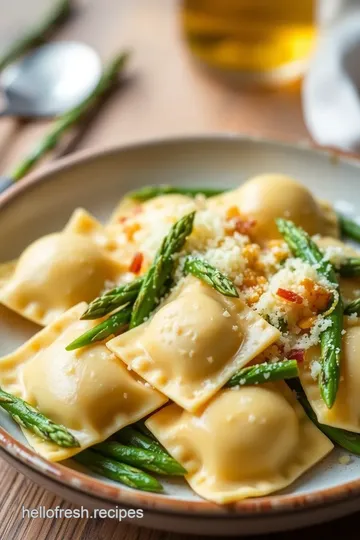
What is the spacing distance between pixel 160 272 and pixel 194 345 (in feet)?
1.55

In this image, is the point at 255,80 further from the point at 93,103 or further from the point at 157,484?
the point at 157,484

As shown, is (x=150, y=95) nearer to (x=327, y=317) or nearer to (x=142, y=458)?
(x=327, y=317)

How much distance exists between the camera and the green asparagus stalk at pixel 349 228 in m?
3.81

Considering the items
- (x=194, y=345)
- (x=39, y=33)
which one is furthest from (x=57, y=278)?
(x=39, y=33)

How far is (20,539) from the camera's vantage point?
268 centimetres

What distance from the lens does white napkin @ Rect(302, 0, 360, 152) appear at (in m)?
4.50

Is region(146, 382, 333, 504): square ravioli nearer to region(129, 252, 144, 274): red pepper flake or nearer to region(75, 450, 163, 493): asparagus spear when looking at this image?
region(75, 450, 163, 493): asparagus spear

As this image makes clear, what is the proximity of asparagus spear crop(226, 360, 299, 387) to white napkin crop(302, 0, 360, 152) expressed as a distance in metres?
2.18

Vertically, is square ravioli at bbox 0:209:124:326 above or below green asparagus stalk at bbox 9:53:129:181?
below

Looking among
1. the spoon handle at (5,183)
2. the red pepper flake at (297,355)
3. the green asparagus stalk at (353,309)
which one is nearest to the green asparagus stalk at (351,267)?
the green asparagus stalk at (353,309)

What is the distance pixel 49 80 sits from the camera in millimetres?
5301

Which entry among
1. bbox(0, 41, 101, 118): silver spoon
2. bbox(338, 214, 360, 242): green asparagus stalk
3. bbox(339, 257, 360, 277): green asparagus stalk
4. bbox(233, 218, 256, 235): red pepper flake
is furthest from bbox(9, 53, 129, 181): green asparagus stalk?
bbox(339, 257, 360, 277): green asparagus stalk

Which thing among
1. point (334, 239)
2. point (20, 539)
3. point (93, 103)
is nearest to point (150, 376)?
point (20, 539)

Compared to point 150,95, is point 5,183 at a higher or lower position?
higher
